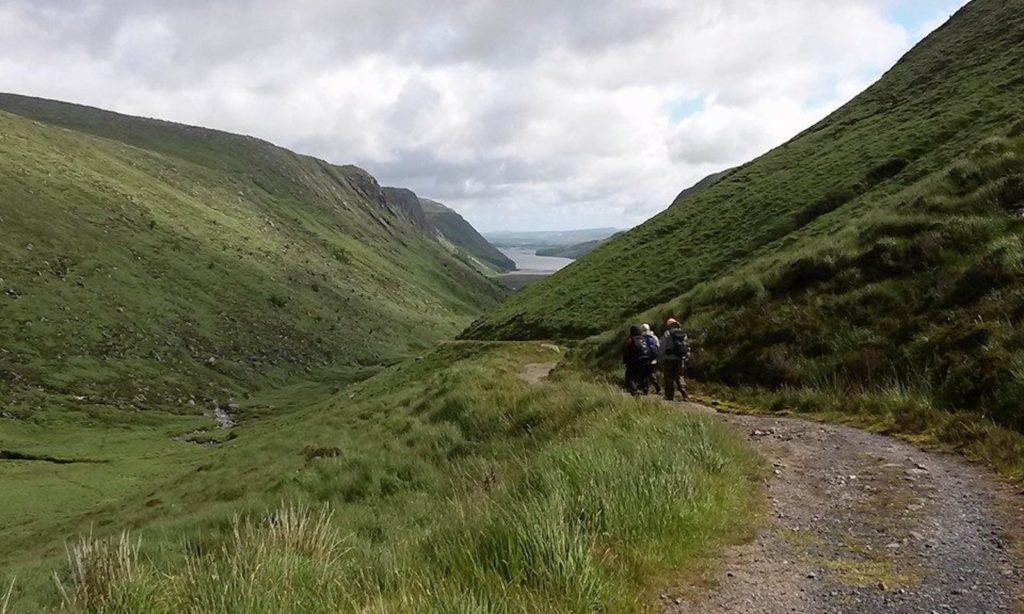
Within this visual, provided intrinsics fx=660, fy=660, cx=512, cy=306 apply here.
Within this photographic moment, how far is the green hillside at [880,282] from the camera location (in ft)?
45.5

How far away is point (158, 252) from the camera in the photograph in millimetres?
94250

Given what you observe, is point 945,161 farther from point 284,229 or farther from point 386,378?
point 284,229

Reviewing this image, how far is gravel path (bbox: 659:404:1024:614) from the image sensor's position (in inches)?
230

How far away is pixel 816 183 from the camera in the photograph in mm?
54750

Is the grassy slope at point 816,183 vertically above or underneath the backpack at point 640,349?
above

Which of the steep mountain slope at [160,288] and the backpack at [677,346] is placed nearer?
the backpack at [677,346]

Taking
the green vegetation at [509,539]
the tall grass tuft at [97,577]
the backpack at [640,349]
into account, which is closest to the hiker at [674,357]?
the backpack at [640,349]

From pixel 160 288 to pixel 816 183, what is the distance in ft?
261

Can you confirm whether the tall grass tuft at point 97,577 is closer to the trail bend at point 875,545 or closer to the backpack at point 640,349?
the trail bend at point 875,545

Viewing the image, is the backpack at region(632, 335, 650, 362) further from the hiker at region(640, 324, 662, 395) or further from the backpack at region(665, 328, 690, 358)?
the backpack at region(665, 328, 690, 358)

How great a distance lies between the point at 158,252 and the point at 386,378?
54.5 metres

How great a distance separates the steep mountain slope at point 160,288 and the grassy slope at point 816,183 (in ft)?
125

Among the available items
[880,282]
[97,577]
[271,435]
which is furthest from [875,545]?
[271,435]

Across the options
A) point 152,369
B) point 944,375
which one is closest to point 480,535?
point 944,375
